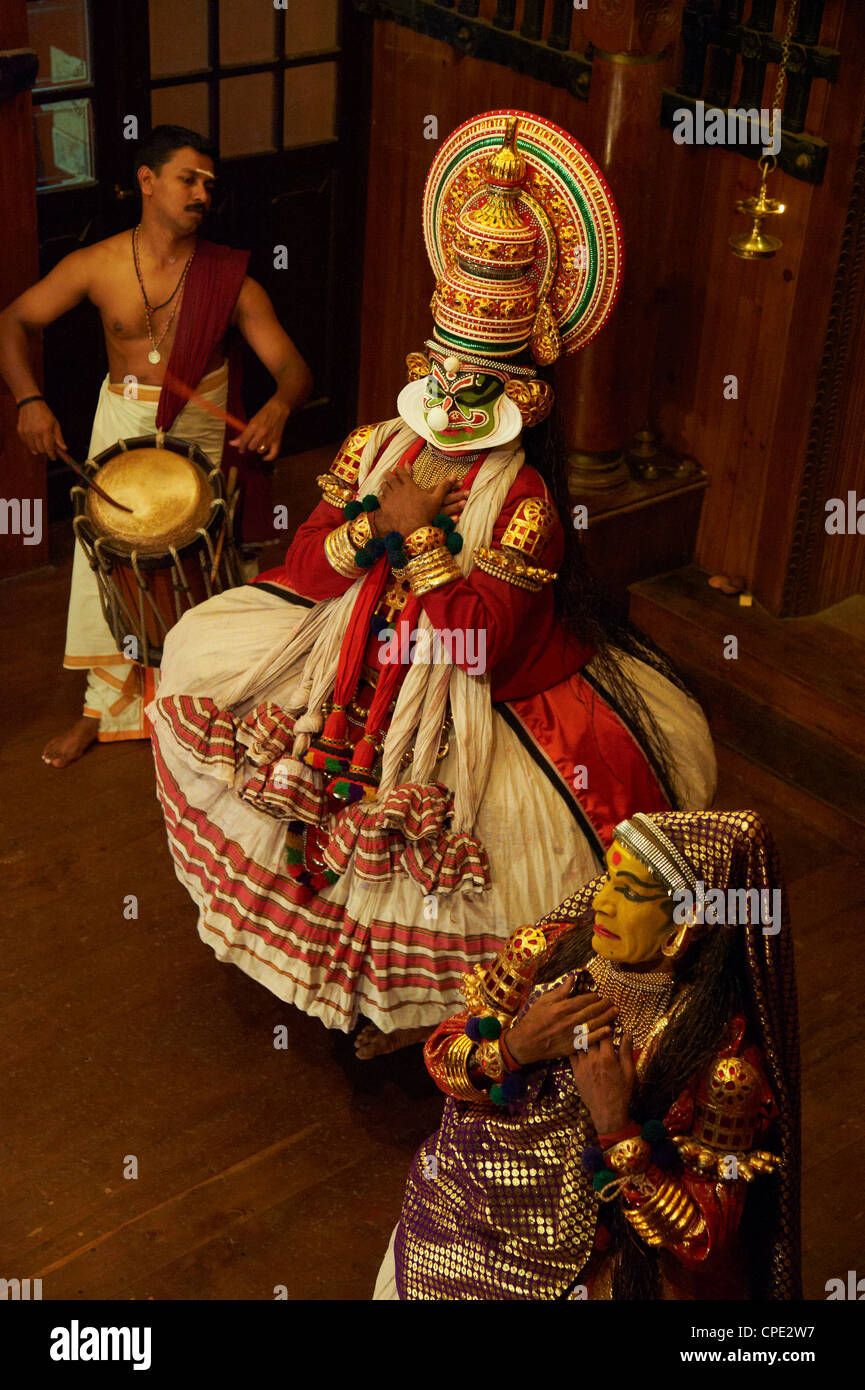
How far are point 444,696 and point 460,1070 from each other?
906 millimetres

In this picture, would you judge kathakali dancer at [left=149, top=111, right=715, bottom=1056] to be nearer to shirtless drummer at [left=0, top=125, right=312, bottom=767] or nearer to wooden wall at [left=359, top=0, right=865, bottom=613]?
shirtless drummer at [left=0, top=125, right=312, bottom=767]

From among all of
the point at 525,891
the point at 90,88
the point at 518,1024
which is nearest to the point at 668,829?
the point at 518,1024

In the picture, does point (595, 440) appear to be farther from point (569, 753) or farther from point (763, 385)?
point (569, 753)

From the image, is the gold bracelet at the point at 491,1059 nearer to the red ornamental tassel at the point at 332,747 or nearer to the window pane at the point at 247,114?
the red ornamental tassel at the point at 332,747

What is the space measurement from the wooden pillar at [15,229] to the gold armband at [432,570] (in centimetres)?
213

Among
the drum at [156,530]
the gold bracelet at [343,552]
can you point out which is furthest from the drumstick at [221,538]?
the gold bracelet at [343,552]

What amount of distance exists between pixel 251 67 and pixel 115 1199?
12.1 ft

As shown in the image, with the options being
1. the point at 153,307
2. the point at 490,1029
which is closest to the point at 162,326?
the point at 153,307

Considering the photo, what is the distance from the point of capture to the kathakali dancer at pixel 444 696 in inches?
122

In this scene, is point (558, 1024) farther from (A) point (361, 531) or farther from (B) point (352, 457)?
(B) point (352, 457)

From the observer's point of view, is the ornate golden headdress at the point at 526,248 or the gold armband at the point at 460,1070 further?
the ornate golden headdress at the point at 526,248

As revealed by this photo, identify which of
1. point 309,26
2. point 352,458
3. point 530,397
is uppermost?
point 309,26

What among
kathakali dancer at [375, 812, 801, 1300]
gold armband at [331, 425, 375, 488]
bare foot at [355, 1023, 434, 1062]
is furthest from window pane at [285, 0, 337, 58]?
kathakali dancer at [375, 812, 801, 1300]

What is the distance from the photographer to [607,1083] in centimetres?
225
